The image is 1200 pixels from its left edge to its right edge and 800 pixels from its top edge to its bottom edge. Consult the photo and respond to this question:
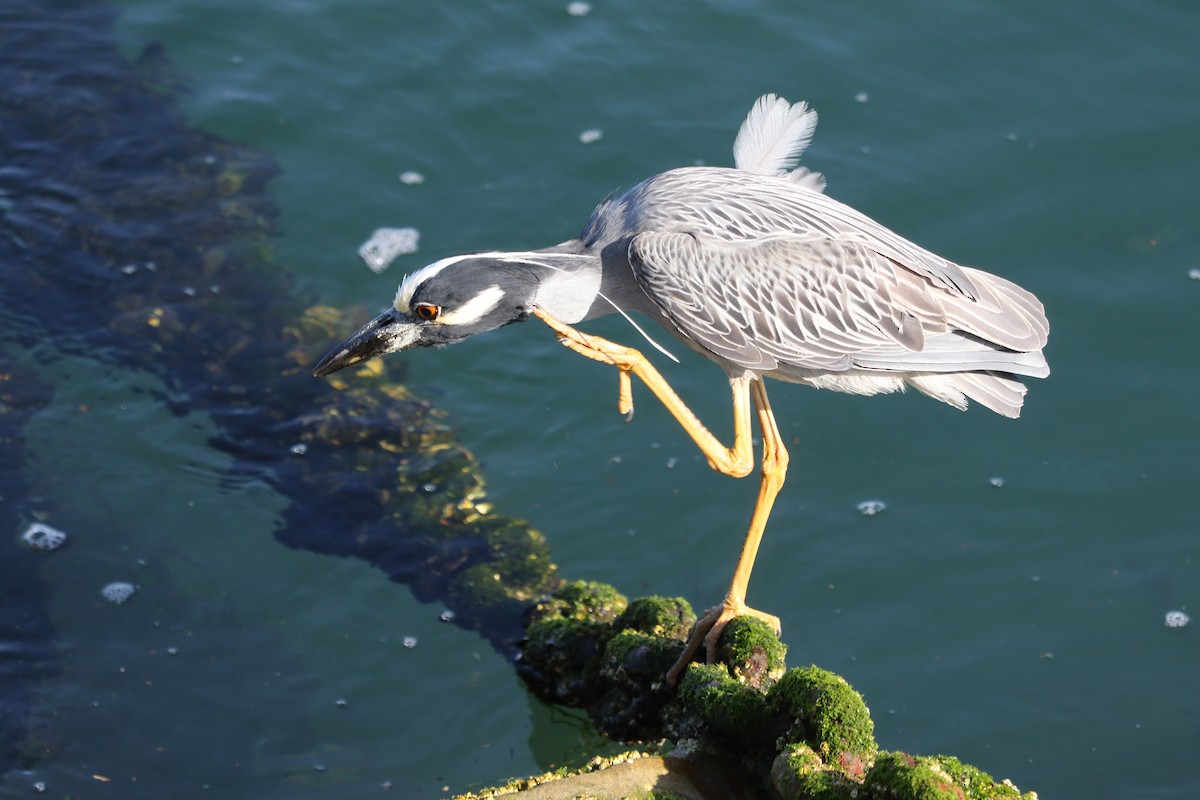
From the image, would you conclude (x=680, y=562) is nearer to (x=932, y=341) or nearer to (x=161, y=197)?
(x=932, y=341)

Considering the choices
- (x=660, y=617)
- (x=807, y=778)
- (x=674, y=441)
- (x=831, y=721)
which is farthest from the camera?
(x=674, y=441)

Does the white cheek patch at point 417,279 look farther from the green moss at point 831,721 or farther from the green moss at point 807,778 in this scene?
the green moss at point 807,778

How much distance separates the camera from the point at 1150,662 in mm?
6566

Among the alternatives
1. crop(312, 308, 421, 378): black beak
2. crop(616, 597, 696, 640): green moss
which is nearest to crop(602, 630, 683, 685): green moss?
crop(616, 597, 696, 640): green moss

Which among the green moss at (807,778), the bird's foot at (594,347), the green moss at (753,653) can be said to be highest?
the bird's foot at (594,347)

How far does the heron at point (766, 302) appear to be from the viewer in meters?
5.49

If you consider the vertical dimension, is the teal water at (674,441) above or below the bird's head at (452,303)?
below

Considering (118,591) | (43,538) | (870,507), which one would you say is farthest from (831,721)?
(43,538)

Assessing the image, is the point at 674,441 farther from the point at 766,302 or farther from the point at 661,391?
the point at 661,391

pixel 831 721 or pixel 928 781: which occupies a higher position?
pixel 928 781

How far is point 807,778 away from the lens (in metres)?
4.29

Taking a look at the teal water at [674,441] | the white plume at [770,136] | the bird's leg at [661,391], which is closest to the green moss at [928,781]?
the bird's leg at [661,391]

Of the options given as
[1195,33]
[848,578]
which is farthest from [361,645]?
[1195,33]

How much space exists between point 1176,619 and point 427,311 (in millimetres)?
4450
